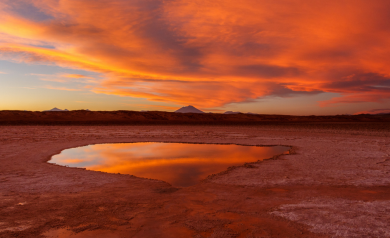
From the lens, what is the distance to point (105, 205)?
16.9 feet

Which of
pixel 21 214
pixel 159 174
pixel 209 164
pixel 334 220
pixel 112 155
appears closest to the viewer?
pixel 334 220

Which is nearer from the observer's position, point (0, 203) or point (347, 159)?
point (0, 203)

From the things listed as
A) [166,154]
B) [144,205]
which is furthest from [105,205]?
[166,154]

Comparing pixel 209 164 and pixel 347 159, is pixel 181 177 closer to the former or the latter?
pixel 209 164

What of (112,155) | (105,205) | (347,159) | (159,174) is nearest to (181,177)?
(159,174)

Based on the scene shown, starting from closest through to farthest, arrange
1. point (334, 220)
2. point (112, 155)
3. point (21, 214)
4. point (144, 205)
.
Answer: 1. point (334, 220)
2. point (21, 214)
3. point (144, 205)
4. point (112, 155)

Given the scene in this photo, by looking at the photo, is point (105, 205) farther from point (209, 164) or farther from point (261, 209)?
point (209, 164)

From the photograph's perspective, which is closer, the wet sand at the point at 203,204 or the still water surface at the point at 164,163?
the wet sand at the point at 203,204

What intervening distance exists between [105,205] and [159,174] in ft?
9.72

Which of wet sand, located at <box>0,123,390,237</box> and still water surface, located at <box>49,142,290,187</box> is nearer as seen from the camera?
wet sand, located at <box>0,123,390,237</box>

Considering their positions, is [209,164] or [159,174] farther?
[209,164]

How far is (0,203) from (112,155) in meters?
6.43

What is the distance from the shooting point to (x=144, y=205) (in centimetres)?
516

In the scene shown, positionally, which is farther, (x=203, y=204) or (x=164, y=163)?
(x=164, y=163)
